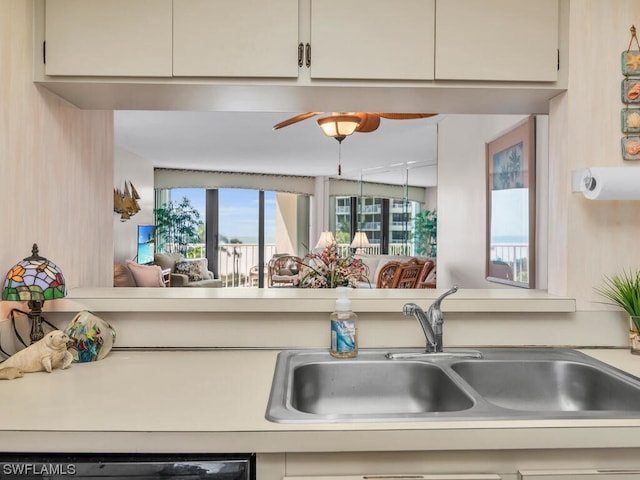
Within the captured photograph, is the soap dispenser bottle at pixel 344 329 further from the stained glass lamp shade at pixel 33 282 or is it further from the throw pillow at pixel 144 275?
the throw pillow at pixel 144 275

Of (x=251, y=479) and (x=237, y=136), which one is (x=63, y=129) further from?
(x=237, y=136)

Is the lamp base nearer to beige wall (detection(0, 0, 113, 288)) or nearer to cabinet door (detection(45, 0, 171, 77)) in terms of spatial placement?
beige wall (detection(0, 0, 113, 288))

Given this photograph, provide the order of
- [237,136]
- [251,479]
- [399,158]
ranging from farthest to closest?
[399,158], [237,136], [251,479]

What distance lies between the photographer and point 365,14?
58.0 inches

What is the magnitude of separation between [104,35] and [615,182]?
160 centimetres

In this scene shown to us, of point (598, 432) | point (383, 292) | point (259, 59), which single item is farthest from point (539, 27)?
point (598, 432)

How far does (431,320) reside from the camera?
1.48 meters

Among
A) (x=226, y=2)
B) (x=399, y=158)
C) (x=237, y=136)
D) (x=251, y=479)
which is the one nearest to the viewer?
(x=251, y=479)

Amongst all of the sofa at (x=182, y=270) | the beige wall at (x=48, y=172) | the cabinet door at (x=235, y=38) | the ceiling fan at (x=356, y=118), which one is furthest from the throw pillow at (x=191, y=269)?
the cabinet door at (x=235, y=38)

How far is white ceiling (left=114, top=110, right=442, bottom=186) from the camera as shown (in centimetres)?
520

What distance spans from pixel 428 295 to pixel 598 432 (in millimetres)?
706

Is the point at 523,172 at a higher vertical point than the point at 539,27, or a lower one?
lower

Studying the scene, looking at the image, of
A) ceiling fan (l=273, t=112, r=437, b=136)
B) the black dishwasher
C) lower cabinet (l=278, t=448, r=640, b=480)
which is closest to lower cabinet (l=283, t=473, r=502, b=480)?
lower cabinet (l=278, t=448, r=640, b=480)

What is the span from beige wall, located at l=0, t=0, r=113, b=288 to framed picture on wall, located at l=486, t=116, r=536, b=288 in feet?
7.25
